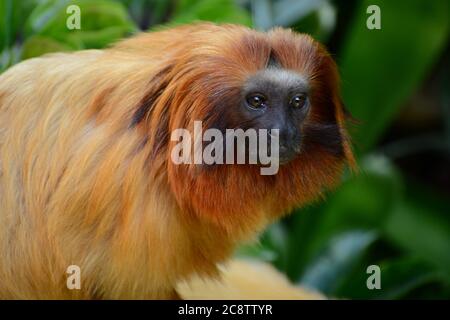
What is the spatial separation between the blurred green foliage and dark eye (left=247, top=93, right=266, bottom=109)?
767 millimetres

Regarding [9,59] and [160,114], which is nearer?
[160,114]

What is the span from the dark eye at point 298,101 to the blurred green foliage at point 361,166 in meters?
0.71

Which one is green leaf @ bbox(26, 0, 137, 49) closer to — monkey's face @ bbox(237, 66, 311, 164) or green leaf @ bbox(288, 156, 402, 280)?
monkey's face @ bbox(237, 66, 311, 164)

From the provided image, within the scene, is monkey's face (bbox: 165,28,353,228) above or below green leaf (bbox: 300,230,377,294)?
above

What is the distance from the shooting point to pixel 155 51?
2.21 metres

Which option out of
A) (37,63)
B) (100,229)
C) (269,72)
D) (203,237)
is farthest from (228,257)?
(37,63)

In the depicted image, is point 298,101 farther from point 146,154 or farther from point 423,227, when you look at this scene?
point 423,227

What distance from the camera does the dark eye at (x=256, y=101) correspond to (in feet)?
6.79

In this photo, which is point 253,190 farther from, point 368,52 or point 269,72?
point 368,52

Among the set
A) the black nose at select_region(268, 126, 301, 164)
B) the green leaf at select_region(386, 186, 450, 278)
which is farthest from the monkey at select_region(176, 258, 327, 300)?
the green leaf at select_region(386, 186, 450, 278)

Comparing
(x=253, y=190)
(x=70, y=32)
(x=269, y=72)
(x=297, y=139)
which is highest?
(x=70, y=32)

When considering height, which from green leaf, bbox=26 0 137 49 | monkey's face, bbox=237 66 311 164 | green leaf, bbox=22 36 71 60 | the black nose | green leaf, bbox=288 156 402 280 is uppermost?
green leaf, bbox=26 0 137 49

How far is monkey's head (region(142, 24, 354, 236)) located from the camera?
206 cm

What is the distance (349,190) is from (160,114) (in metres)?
1.88
